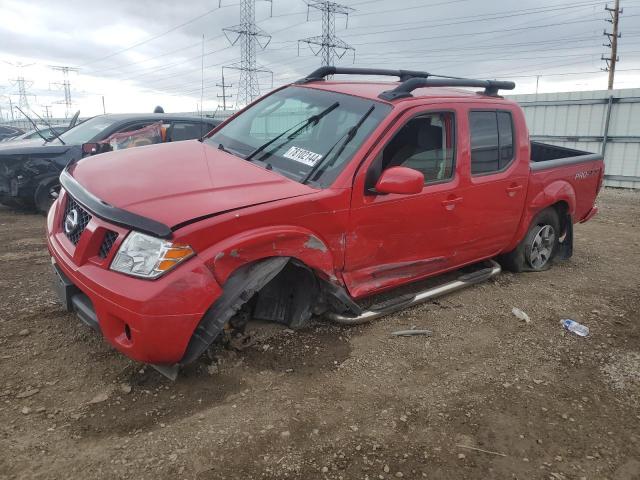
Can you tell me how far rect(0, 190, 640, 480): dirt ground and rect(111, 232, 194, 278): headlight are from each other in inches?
29.6

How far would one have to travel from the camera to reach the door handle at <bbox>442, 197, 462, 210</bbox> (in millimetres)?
3862

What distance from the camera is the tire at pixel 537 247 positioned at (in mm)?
5148

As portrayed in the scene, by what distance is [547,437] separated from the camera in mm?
2623

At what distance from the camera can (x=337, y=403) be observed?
2.79m

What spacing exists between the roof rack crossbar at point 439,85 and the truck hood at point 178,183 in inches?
43.2

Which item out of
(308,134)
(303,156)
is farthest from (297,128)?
(303,156)

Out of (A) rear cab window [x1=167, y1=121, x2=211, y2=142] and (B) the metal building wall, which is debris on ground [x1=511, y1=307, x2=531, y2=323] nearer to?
(A) rear cab window [x1=167, y1=121, x2=211, y2=142]

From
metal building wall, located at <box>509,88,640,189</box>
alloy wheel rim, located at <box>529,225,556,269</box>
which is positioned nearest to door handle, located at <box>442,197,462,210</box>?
alloy wheel rim, located at <box>529,225,556,269</box>

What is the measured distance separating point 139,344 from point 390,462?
4.52 feet


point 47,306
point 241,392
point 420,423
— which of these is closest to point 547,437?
point 420,423

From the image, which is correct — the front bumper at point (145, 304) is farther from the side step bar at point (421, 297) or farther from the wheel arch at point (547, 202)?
the wheel arch at point (547, 202)

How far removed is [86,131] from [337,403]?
682 cm

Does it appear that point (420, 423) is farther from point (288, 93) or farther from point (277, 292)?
point (288, 93)

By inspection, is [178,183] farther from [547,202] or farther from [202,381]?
[547,202]
